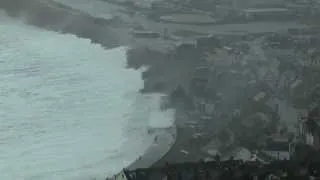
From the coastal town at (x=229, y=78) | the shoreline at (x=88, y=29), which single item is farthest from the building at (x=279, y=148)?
the shoreline at (x=88, y=29)

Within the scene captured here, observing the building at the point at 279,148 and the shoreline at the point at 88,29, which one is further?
the building at the point at 279,148

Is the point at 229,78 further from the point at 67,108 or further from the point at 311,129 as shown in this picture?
the point at 67,108

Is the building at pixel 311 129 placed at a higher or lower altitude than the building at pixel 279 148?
higher

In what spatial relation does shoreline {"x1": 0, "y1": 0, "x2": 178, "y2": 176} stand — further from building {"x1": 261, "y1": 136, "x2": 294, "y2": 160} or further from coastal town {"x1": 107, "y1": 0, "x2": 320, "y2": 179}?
building {"x1": 261, "y1": 136, "x2": 294, "y2": 160}

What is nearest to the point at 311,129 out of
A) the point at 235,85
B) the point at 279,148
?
the point at 279,148

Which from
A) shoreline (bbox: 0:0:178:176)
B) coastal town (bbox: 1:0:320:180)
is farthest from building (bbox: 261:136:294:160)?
shoreline (bbox: 0:0:178:176)

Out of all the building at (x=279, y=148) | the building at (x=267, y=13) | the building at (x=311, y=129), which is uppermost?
the building at (x=267, y=13)

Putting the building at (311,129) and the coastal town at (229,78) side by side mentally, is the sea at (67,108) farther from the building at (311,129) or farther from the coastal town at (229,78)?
the building at (311,129)
